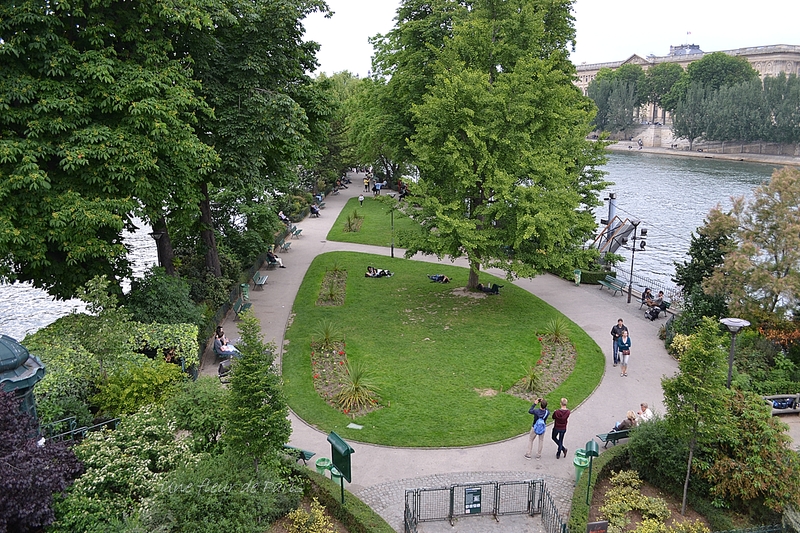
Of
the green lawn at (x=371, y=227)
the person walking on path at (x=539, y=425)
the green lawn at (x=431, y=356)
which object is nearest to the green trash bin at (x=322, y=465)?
the green lawn at (x=431, y=356)

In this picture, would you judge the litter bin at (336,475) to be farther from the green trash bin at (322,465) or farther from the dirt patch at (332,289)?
the dirt patch at (332,289)

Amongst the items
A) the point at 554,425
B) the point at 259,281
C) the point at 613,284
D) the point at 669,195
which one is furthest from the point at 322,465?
the point at 669,195

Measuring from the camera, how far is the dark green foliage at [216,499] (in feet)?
32.3

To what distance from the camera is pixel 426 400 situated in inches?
640

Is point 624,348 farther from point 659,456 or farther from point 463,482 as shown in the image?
point 463,482

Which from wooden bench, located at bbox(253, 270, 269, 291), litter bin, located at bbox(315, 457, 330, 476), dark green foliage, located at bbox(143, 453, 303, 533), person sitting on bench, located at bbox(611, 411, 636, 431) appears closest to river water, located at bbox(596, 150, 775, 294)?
person sitting on bench, located at bbox(611, 411, 636, 431)

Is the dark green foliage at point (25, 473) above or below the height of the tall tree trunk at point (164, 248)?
below

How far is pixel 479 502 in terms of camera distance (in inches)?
460

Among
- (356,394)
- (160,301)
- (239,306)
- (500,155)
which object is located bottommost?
(356,394)

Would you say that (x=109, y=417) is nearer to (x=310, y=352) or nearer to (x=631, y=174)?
(x=310, y=352)

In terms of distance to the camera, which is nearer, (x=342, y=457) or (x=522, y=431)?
(x=342, y=457)

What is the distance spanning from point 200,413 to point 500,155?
14688 mm

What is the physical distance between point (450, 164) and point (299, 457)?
1239 centimetres

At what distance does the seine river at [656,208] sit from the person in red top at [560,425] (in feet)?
43.9
